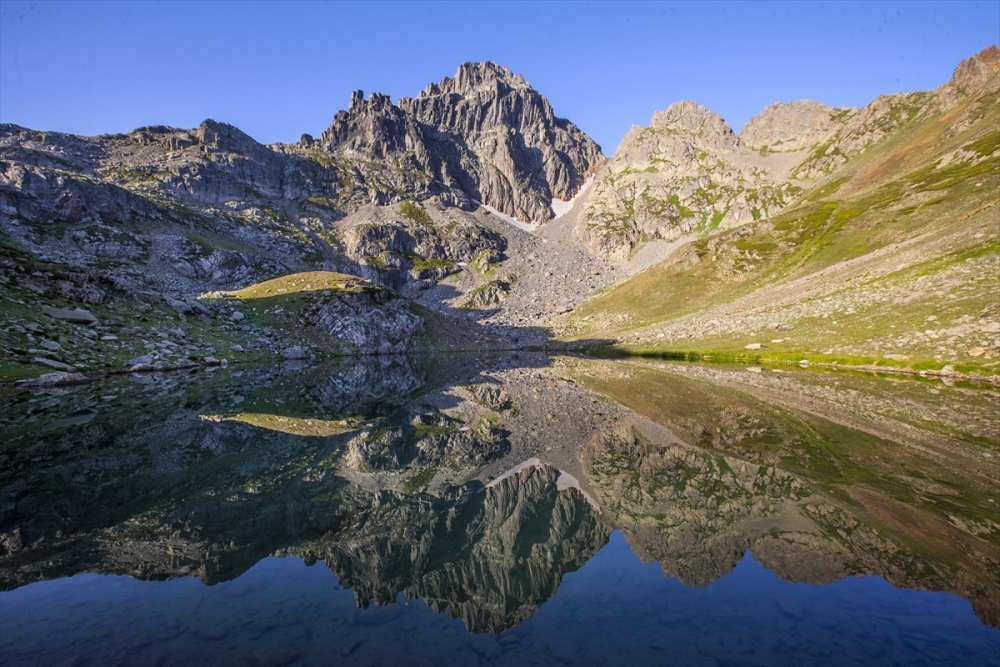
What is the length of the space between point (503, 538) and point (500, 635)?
183 inches

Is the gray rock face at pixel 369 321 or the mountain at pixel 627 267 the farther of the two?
the gray rock face at pixel 369 321

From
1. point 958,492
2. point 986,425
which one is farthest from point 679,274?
point 958,492

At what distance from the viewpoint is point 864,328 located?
6041 cm

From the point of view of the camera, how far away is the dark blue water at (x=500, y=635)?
8.77 metres

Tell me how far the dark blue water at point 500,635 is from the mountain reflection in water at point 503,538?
0.06 meters

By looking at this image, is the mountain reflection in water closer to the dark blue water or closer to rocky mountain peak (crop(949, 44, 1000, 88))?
the dark blue water

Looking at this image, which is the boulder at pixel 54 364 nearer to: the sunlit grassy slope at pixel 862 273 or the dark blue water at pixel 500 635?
the dark blue water at pixel 500 635

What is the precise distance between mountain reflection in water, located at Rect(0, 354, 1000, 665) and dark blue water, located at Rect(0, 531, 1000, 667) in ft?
0.18

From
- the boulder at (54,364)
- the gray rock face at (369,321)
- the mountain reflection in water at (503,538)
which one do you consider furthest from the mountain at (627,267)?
the mountain reflection in water at (503,538)

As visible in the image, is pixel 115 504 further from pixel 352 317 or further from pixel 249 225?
pixel 249 225

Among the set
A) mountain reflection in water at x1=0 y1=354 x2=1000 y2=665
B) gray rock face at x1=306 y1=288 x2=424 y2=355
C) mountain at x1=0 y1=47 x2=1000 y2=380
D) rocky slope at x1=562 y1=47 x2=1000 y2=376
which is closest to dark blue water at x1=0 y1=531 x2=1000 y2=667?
mountain reflection in water at x1=0 y1=354 x2=1000 y2=665

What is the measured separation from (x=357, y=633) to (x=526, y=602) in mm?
3903

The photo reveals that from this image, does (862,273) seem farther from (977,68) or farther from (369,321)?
(977,68)

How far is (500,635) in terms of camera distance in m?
9.77
